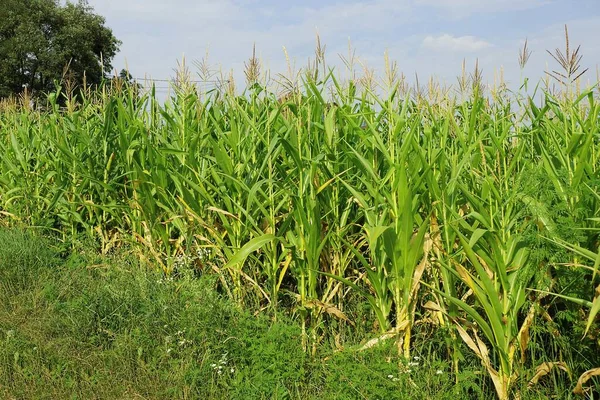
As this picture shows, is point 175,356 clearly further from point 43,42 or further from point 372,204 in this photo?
point 43,42

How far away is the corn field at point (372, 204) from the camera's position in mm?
3244

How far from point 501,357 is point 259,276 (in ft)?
6.41

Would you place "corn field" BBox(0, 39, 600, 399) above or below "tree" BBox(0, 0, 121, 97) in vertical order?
below

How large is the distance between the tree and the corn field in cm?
3269

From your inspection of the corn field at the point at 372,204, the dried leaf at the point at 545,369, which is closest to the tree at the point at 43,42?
the corn field at the point at 372,204

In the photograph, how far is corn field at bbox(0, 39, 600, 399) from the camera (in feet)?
10.6

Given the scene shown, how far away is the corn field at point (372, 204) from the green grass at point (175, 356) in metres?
0.21

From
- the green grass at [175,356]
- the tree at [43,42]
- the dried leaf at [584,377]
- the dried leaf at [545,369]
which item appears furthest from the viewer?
the tree at [43,42]

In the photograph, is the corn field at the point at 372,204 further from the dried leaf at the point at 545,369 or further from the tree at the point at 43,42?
the tree at the point at 43,42

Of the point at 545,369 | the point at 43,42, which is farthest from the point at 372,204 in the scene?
the point at 43,42

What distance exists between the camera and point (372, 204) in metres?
→ 4.08

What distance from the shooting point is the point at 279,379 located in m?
3.53

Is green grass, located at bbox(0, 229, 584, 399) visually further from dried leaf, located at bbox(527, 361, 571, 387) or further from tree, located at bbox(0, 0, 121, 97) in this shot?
tree, located at bbox(0, 0, 121, 97)

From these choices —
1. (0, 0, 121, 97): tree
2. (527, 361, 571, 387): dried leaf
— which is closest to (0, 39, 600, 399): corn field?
(527, 361, 571, 387): dried leaf
